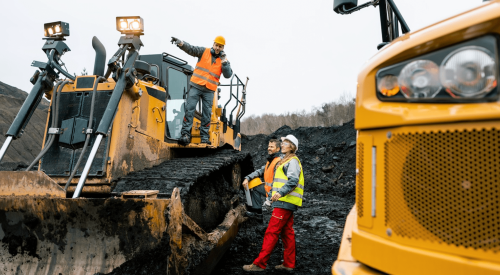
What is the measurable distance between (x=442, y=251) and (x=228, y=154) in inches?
194

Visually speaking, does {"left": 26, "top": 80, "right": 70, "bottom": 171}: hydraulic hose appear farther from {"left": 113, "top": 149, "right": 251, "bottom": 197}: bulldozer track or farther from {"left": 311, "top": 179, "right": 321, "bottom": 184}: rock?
{"left": 311, "top": 179, "right": 321, "bottom": 184}: rock

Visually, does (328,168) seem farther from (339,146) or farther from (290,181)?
(290,181)

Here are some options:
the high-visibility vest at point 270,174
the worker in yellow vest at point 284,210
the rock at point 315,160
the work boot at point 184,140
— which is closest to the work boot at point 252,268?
the worker in yellow vest at point 284,210

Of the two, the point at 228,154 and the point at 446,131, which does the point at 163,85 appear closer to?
the point at 228,154

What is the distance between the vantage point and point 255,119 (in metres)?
38.4

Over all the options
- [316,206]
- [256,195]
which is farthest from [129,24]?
[316,206]

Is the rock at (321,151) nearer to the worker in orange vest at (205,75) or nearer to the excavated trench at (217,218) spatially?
the excavated trench at (217,218)

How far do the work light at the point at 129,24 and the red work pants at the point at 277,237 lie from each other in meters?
2.75

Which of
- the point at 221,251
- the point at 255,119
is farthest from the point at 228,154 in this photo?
the point at 255,119

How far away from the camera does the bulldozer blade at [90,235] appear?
3049mm

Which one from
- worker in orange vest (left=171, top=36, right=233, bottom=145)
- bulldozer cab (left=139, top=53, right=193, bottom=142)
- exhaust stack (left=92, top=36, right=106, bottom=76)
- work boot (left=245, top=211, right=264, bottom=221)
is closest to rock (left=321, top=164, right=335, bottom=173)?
work boot (left=245, top=211, right=264, bottom=221)

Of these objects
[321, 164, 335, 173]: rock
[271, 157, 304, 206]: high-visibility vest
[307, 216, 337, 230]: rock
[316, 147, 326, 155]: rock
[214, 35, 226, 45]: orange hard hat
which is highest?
[214, 35, 226, 45]: orange hard hat

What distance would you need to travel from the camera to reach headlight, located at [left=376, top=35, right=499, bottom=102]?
1246 millimetres

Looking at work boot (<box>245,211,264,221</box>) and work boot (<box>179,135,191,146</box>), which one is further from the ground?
work boot (<box>179,135,191,146</box>)
